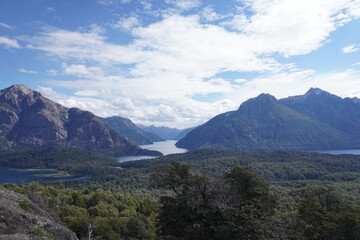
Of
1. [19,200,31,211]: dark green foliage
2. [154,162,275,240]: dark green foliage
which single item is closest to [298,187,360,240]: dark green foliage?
[154,162,275,240]: dark green foliage

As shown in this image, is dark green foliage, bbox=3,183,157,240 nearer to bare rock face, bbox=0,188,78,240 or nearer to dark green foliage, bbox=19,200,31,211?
dark green foliage, bbox=19,200,31,211

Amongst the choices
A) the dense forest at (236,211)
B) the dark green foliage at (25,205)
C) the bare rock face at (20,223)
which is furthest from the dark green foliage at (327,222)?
the dark green foliage at (25,205)

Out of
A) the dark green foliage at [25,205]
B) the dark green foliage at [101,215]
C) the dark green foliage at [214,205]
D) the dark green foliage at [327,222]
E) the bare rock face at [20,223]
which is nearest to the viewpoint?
the bare rock face at [20,223]

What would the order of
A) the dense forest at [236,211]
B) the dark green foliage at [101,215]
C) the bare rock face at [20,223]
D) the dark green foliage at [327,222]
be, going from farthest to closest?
the dark green foliage at [101,215]
the dark green foliage at [327,222]
the dense forest at [236,211]
the bare rock face at [20,223]

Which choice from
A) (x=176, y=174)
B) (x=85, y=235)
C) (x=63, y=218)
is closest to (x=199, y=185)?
(x=176, y=174)

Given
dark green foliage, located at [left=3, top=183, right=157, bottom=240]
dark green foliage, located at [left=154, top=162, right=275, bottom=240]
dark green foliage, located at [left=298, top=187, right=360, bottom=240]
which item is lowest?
dark green foliage, located at [left=3, top=183, right=157, bottom=240]

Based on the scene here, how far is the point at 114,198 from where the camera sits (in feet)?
277

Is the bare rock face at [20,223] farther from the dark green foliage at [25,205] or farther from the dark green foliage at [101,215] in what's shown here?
the dark green foliage at [101,215]

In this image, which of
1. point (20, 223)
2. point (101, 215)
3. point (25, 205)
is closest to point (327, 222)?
point (20, 223)

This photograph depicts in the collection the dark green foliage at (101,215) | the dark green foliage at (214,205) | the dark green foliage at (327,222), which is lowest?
the dark green foliage at (101,215)

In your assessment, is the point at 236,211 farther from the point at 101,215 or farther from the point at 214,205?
the point at 101,215

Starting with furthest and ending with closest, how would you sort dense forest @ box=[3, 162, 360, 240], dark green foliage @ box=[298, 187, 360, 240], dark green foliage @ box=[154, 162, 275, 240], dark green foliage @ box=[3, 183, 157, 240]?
dark green foliage @ box=[3, 183, 157, 240] → dark green foliage @ box=[298, 187, 360, 240] → dense forest @ box=[3, 162, 360, 240] → dark green foliage @ box=[154, 162, 275, 240]

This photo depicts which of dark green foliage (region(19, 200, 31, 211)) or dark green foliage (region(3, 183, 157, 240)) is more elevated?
dark green foliage (region(19, 200, 31, 211))

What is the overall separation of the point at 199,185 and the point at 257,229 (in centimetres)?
848
